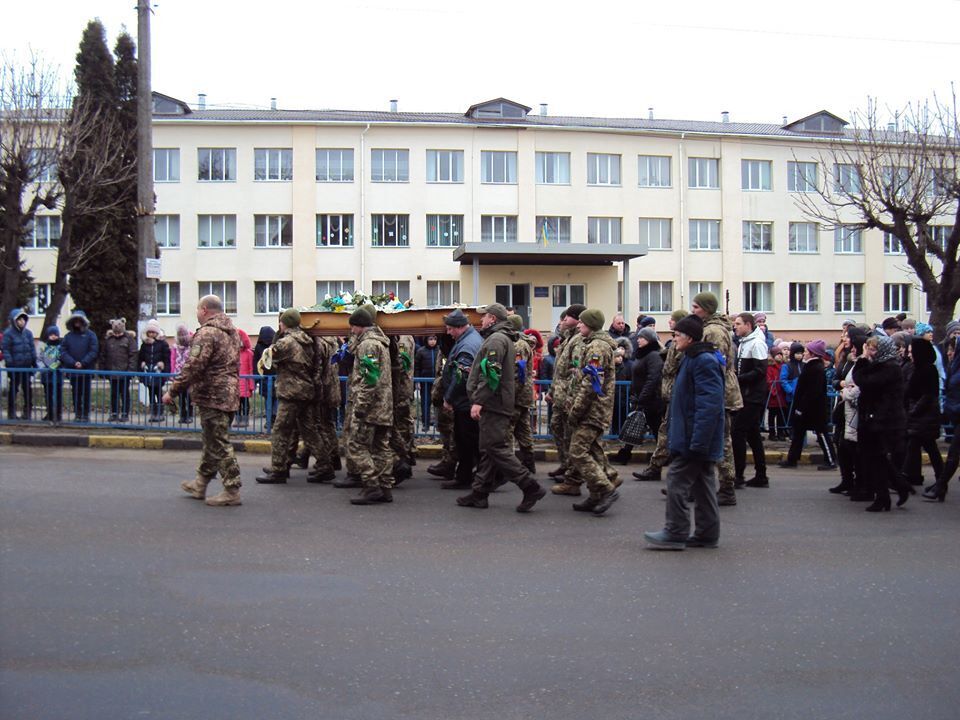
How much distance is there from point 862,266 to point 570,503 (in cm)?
4221

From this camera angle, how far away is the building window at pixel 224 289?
138 ft

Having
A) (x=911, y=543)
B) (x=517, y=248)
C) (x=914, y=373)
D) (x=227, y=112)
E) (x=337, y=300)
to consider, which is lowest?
(x=911, y=543)

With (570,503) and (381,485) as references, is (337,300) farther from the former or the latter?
(570,503)

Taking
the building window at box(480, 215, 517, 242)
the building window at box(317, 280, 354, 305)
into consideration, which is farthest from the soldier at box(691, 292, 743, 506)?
the building window at box(480, 215, 517, 242)

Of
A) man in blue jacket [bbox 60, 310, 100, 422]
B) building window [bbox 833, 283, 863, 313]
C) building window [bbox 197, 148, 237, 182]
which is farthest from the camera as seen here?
building window [bbox 833, 283, 863, 313]

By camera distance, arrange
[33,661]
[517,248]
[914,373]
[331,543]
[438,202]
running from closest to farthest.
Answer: [33,661]
[331,543]
[914,373]
[517,248]
[438,202]

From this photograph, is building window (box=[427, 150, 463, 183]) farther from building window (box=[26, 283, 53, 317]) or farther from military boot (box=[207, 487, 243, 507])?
military boot (box=[207, 487, 243, 507])

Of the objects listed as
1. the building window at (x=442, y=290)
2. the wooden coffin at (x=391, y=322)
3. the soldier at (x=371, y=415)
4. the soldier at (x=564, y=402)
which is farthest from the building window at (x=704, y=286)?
the soldier at (x=371, y=415)

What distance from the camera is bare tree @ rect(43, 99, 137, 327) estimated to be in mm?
23516

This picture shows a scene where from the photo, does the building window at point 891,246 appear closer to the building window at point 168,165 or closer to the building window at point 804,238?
the building window at point 804,238

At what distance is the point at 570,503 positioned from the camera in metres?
9.42

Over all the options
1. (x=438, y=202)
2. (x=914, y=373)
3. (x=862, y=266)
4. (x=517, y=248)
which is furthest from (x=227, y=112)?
(x=914, y=373)

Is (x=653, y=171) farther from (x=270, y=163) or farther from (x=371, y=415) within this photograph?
(x=371, y=415)

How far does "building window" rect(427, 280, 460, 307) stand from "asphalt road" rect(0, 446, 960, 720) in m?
33.8
